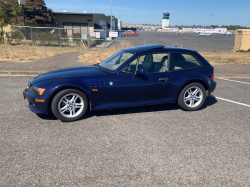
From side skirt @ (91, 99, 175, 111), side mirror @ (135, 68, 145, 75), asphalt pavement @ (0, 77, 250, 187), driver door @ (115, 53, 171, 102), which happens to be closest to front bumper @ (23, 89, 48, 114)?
asphalt pavement @ (0, 77, 250, 187)

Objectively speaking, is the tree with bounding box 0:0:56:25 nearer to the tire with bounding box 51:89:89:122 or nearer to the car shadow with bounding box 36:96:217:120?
the car shadow with bounding box 36:96:217:120

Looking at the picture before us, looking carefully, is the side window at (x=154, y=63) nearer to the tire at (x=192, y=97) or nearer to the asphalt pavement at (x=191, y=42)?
the tire at (x=192, y=97)

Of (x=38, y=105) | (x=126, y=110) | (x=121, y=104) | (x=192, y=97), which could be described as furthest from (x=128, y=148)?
(x=192, y=97)

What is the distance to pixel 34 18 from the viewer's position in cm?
3253

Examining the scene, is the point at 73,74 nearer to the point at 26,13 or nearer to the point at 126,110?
the point at 126,110

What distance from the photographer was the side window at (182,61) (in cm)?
513

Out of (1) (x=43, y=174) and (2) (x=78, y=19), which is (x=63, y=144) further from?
(2) (x=78, y=19)

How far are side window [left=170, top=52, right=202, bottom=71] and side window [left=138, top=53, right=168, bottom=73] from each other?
0.16 metres

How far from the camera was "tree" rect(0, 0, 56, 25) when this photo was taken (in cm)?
3158

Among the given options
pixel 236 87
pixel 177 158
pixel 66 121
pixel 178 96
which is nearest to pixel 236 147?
pixel 177 158

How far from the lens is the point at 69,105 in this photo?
14.6 feet

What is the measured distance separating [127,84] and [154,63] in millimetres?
897

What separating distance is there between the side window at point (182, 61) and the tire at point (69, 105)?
2175 millimetres

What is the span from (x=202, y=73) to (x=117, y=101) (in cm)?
220
